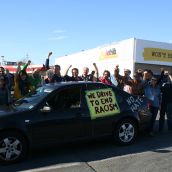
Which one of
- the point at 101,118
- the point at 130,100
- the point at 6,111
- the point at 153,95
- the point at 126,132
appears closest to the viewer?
the point at 6,111

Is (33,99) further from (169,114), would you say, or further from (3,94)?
(169,114)

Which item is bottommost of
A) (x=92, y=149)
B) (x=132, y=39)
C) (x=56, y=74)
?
(x=92, y=149)

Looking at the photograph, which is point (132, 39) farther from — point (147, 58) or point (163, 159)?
point (163, 159)

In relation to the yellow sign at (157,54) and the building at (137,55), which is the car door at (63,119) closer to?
the building at (137,55)

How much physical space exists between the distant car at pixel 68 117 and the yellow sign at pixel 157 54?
20.4 metres

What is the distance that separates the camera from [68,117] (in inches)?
292

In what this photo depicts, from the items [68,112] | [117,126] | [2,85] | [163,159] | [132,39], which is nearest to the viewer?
[163,159]

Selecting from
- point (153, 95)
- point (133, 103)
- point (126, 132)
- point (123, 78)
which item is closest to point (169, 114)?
point (153, 95)

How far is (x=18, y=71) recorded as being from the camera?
10180mm

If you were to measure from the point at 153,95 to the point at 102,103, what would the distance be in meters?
1.91

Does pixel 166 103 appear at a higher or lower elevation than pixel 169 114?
higher

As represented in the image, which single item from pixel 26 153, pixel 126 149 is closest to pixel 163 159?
pixel 126 149

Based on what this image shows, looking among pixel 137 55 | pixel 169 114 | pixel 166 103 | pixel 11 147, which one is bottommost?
pixel 11 147

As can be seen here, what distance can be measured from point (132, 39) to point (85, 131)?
843 inches
